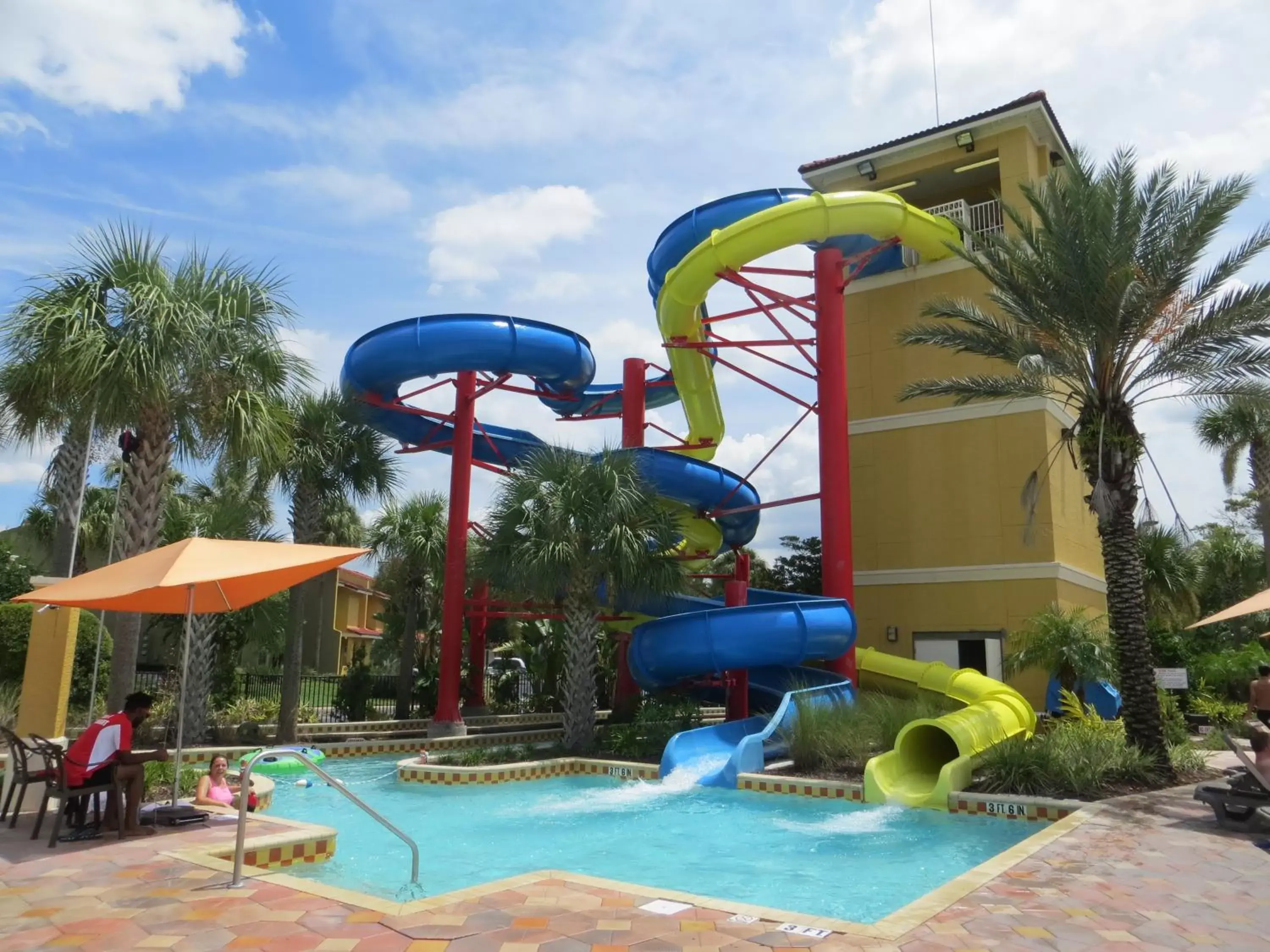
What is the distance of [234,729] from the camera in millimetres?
17281

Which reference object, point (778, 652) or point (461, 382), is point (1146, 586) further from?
point (461, 382)

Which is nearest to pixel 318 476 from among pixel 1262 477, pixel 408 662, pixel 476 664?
pixel 408 662

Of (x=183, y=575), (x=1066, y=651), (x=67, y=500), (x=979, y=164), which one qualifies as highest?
Result: (x=979, y=164)

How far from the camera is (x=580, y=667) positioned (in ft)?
51.1

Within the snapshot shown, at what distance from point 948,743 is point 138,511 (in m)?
10.7

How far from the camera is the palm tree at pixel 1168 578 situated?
68.0ft

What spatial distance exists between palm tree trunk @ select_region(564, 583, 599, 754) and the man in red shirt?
8610 mm

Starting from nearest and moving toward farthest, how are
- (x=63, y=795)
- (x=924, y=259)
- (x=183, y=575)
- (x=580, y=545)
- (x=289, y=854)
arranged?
(x=63, y=795) → (x=289, y=854) → (x=183, y=575) → (x=580, y=545) → (x=924, y=259)

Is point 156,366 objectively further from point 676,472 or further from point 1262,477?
point 1262,477

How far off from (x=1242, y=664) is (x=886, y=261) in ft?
36.0

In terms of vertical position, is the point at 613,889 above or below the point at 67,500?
below

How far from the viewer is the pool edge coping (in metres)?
5.01

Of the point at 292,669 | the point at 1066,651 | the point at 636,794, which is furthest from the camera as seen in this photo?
the point at 292,669

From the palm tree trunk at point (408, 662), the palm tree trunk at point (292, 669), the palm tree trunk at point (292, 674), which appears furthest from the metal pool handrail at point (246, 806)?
the palm tree trunk at point (408, 662)
